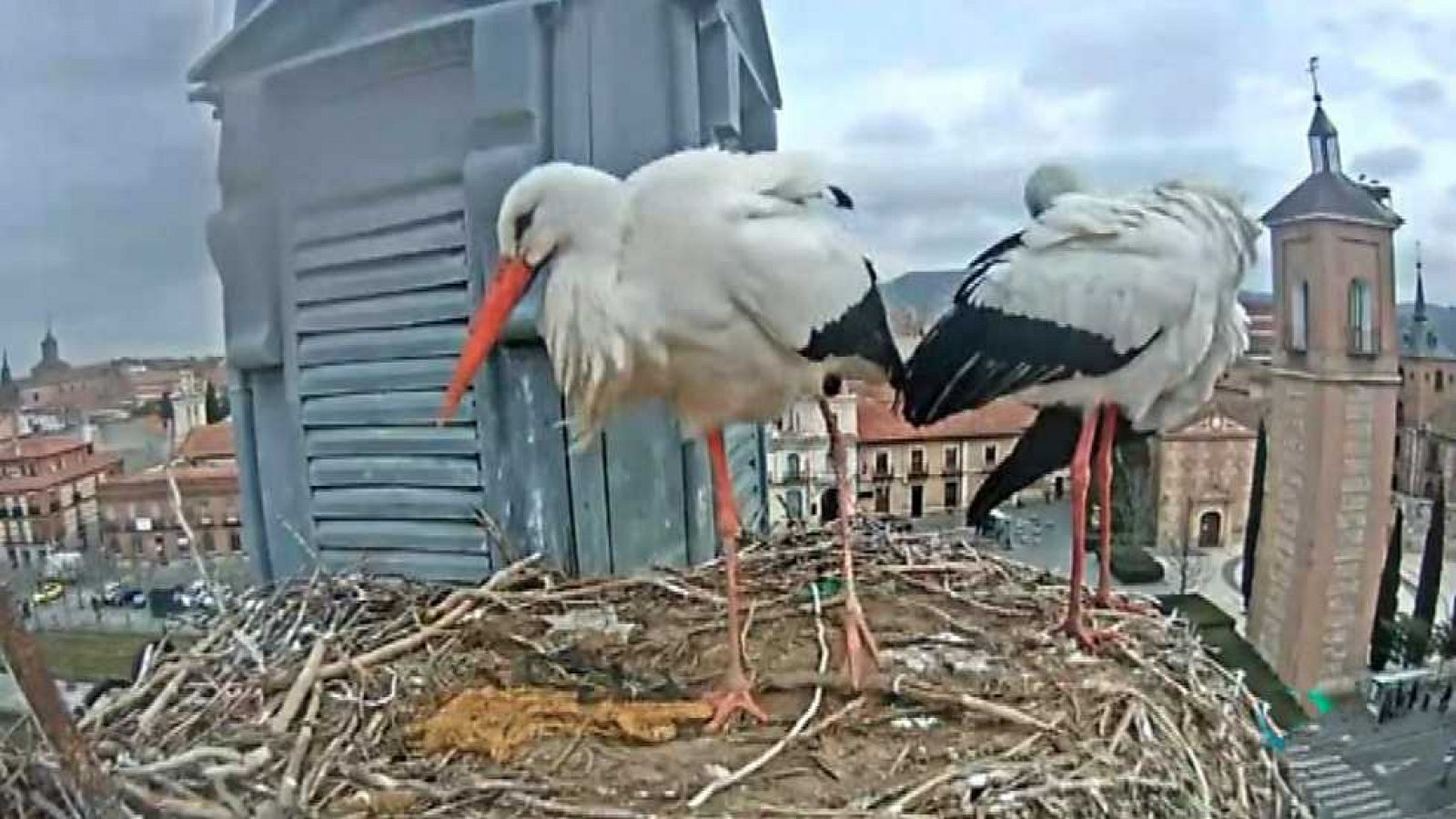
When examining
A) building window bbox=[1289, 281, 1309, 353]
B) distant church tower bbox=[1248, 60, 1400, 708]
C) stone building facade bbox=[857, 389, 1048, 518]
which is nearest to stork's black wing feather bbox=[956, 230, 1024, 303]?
stone building facade bbox=[857, 389, 1048, 518]

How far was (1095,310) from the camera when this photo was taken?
1063 mm

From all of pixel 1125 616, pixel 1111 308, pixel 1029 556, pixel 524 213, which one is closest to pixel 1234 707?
pixel 1125 616

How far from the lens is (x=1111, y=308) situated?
1.06 m

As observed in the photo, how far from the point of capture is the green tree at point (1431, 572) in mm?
6238

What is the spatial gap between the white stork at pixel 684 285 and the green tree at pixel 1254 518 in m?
5.88

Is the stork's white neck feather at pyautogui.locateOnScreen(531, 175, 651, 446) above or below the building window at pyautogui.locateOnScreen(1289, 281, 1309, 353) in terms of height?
above

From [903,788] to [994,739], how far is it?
0.43 ft

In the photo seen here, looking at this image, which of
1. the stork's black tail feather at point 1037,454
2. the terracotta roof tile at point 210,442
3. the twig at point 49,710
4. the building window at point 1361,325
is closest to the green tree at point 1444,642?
the building window at point 1361,325

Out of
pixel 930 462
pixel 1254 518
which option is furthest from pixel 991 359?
pixel 1254 518

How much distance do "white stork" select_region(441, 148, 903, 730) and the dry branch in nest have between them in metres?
0.11

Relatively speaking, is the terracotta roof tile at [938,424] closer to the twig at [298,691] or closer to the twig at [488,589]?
the twig at [488,589]

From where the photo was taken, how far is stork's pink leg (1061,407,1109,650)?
1.17 meters

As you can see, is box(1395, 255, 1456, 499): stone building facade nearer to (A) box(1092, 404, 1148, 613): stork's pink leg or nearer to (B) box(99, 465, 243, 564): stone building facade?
(A) box(1092, 404, 1148, 613): stork's pink leg

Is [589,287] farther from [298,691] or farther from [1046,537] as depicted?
[1046,537]
